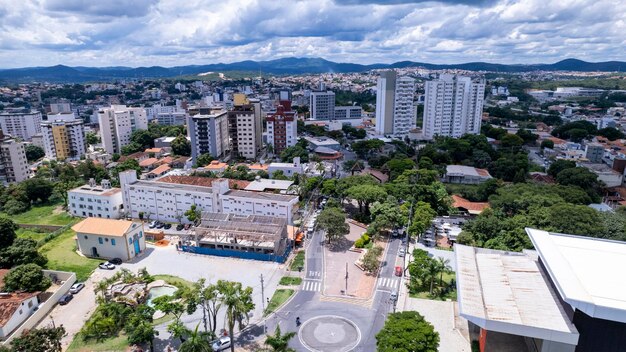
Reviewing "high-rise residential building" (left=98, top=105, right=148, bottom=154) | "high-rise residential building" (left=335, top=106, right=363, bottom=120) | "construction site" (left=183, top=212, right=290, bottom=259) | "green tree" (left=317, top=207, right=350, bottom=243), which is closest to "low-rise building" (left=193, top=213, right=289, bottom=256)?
"construction site" (left=183, top=212, right=290, bottom=259)

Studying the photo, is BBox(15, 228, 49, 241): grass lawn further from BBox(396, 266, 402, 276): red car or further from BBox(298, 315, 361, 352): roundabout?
BBox(396, 266, 402, 276): red car

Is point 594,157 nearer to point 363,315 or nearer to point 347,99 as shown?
point 363,315

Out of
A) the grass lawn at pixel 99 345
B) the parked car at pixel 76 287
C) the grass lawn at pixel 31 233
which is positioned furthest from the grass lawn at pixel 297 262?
the grass lawn at pixel 31 233

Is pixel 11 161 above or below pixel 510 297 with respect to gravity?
above

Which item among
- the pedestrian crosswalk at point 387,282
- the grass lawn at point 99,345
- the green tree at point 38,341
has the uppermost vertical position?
the green tree at point 38,341

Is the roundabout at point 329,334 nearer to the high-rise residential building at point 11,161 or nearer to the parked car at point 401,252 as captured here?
the parked car at point 401,252

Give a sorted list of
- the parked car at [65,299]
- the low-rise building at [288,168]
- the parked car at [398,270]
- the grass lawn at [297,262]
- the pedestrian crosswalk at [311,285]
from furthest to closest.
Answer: the low-rise building at [288,168] < the grass lawn at [297,262] < the parked car at [398,270] < the pedestrian crosswalk at [311,285] < the parked car at [65,299]

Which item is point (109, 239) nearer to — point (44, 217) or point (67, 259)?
point (67, 259)

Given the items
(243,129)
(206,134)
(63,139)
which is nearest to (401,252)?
(206,134)
